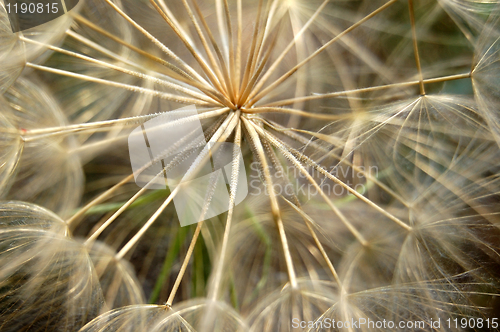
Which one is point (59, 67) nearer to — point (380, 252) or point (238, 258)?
point (238, 258)

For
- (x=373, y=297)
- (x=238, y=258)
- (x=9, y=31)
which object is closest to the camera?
(x=373, y=297)

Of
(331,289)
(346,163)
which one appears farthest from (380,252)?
(346,163)

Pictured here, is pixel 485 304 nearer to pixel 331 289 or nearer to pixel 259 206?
pixel 331 289

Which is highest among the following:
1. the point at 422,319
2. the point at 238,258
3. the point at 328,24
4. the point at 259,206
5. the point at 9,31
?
the point at 328,24

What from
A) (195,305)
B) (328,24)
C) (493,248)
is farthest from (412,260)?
(328,24)

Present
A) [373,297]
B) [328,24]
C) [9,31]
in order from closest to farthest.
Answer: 1. [373,297]
2. [9,31]
3. [328,24]

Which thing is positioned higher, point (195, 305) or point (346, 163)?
point (346, 163)

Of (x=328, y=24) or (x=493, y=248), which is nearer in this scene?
(x=493, y=248)
